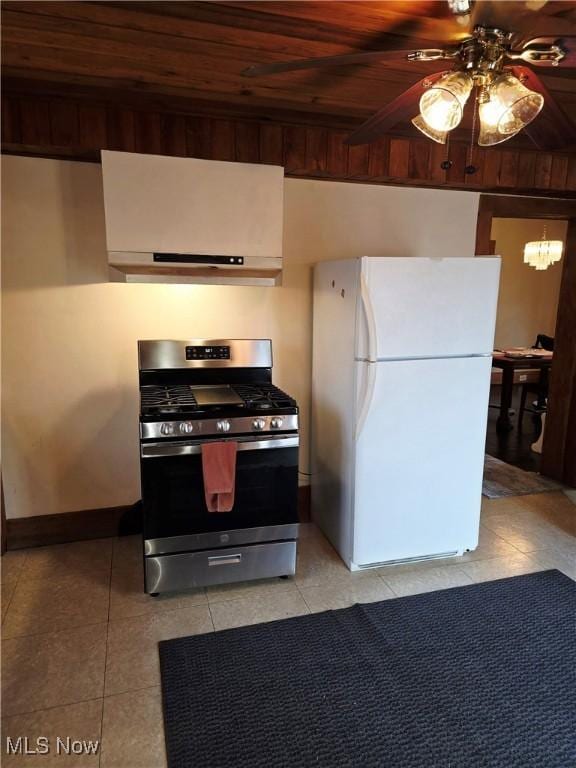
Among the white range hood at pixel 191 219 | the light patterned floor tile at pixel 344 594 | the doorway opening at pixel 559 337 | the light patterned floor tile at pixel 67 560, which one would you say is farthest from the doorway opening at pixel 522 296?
the light patterned floor tile at pixel 67 560

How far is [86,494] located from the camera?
2.98 metres

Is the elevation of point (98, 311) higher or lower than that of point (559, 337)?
higher

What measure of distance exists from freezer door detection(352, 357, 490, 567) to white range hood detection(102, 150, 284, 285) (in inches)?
32.7

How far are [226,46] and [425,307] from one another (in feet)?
4.54

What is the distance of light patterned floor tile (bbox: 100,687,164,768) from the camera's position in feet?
5.34

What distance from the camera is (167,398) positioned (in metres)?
2.48

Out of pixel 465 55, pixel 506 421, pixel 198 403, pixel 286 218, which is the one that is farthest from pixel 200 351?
pixel 506 421

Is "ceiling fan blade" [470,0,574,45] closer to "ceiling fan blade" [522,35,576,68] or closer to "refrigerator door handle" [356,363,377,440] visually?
"ceiling fan blade" [522,35,576,68]

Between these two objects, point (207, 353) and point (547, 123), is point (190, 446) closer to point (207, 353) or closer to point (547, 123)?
point (207, 353)

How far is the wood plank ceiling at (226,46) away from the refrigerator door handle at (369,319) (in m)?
0.88

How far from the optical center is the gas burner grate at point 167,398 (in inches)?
91.6

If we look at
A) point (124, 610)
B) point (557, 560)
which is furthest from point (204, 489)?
point (557, 560)

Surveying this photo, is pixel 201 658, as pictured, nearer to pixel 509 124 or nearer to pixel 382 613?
pixel 382 613

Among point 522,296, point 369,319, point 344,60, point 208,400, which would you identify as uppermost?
point 344,60
